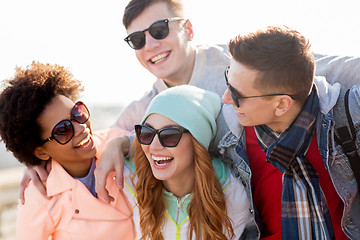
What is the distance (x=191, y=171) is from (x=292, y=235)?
0.83 m

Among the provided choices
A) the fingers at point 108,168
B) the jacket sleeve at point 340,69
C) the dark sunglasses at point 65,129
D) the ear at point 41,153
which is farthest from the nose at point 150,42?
the jacket sleeve at point 340,69

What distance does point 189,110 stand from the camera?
254 cm

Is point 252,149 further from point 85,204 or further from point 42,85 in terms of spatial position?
point 42,85

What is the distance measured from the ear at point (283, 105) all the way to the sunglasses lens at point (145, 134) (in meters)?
0.86

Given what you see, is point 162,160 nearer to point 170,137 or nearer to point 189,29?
point 170,137

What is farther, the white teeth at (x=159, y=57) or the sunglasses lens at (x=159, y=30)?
the white teeth at (x=159, y=57)

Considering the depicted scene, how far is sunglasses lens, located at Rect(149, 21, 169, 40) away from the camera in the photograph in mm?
3326

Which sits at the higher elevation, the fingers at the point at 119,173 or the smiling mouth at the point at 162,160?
the smiling mouth at the point at 162,160

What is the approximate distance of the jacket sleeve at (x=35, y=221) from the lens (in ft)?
8.64

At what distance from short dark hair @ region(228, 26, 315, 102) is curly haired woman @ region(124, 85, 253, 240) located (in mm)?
545

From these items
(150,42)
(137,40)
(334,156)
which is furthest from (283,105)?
(137,40)

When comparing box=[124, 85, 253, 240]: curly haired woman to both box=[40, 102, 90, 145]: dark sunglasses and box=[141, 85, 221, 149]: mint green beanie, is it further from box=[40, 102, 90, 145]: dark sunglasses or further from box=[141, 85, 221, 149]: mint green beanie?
box=[40, 102, 90, 145]: dark sunglasses

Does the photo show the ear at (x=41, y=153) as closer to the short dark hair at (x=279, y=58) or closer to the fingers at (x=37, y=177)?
the fingers at (x=37, y=177)

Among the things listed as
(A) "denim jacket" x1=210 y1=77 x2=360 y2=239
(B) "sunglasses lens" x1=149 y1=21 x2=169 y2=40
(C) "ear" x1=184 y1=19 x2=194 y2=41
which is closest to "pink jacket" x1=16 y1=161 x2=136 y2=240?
(A) "denim jacket" x1=210 y1=77 x2=360 y2=239
